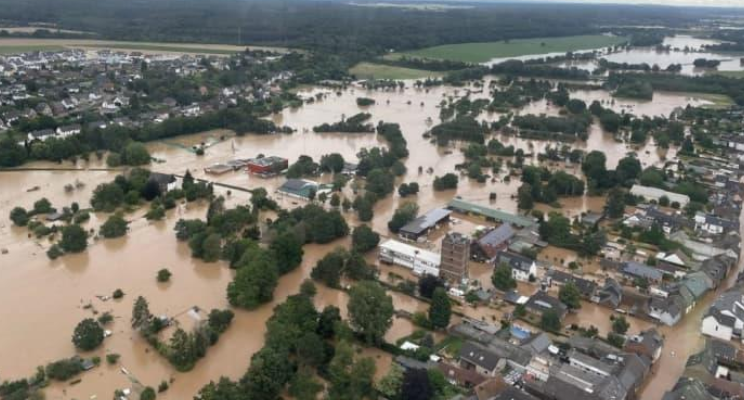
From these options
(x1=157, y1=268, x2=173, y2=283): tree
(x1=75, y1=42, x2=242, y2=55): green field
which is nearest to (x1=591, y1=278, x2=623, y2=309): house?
(x1=157, y1=268, x2=173, y2=283): tree

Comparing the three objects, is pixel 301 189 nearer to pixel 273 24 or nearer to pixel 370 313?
pixel 370 313

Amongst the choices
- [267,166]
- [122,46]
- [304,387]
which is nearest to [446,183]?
[267,166]

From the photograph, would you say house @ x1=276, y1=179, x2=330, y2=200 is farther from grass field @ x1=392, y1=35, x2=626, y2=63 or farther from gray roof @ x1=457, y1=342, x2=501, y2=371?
grass field @ x1=392, y1=35, x2=626, y2=63

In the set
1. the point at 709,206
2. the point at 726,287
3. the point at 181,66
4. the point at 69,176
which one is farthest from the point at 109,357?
the point at 181,66

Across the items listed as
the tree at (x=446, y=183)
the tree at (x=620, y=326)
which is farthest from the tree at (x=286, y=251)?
the tree at (x=446, y=183)

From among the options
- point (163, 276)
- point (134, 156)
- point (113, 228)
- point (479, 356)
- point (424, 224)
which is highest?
point (134, 156)

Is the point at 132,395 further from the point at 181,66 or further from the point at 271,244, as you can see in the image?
the point at 181,66
